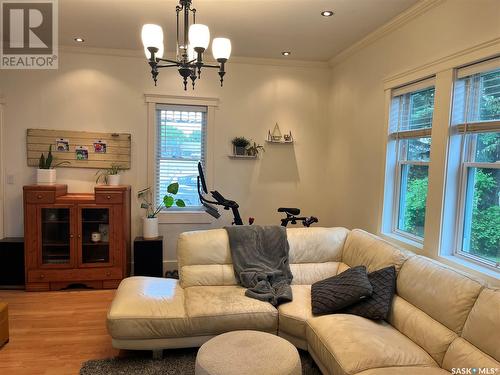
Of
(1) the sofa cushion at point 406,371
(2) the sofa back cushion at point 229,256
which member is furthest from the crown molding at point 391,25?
(1) the sofa cushion at point 406,371

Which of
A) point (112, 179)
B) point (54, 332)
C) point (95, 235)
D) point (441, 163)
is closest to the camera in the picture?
point (441, 163)

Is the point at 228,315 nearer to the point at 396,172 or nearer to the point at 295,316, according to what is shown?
the point at 295,316

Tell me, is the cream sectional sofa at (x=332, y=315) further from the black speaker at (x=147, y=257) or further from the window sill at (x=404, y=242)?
the black speaker at (x=147, y=257)

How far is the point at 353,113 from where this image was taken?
4.12 m

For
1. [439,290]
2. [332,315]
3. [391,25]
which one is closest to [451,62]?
[391,25]

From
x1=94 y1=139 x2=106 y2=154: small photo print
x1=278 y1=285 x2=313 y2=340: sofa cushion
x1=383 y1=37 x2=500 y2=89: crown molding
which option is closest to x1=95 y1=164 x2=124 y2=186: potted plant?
x1=94 y1=139 x2=106 y2=154: small photo print

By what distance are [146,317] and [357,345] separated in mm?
1439

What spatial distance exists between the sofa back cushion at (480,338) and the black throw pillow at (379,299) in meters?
0.51

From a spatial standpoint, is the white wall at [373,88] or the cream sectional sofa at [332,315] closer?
the cream sectional sofa at [332,315]

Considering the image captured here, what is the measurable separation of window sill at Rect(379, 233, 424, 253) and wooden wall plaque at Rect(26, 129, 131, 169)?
10.5 feet

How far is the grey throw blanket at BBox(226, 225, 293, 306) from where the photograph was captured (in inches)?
114

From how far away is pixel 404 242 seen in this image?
10.5ft

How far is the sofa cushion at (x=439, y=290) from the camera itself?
1978 millimetres

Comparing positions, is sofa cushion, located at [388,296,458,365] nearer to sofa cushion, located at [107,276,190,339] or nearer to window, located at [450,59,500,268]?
window, located at [450,59,500,268]
